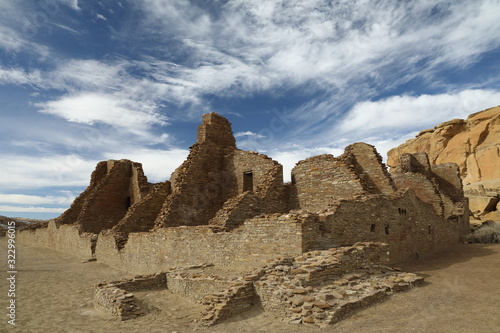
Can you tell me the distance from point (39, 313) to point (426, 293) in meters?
9.54

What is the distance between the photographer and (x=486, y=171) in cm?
4566

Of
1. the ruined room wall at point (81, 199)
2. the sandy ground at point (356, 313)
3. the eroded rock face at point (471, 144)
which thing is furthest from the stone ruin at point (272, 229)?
the eroded rock face at point (471, 144)

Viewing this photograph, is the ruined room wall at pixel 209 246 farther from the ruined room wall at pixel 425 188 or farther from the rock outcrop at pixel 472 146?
the rock outcrop at pixel 472 146

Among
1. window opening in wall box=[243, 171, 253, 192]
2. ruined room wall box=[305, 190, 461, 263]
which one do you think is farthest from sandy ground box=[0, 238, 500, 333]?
window opening in wall box=[243, 171, 253, 192]

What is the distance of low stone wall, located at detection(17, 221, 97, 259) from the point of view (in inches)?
755

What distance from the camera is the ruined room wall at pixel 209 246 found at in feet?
29.2

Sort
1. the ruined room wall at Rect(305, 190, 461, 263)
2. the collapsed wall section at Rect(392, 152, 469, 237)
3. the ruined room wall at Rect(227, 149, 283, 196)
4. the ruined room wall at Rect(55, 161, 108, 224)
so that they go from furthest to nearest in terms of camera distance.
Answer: the ruined room wall at Rect(55, 161, 108, 224), the collapsed wall section at Rect(392, 152, 469, 237), the ruined room wall at Rect(227, 149, 283, 196), the ruined room wall at Rect(305, 190, 461, 263)

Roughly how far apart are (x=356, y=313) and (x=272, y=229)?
3462 millimetres

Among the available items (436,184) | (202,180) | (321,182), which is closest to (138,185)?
(202,180)

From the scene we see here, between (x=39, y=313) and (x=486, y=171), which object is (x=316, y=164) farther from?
(x=486, y=171)

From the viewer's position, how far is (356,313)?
20.3 ft

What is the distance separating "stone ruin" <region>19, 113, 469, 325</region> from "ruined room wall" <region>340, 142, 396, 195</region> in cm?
6

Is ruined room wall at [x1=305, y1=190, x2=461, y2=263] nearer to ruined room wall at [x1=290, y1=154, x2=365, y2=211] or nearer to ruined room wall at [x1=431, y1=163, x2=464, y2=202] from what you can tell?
ruined room wall at [x1=290, y1=154, x2=365, y2=211]

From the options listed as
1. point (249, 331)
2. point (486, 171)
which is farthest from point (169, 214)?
point (486, 171)
